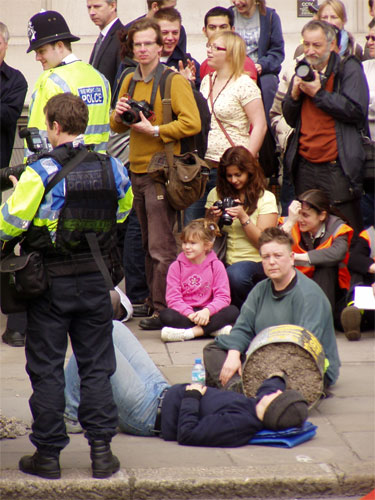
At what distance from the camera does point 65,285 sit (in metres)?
4.38

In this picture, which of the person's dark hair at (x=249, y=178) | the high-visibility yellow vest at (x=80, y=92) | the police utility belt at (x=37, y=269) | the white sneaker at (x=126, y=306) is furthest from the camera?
the white sneaker at (x=126, y=306)

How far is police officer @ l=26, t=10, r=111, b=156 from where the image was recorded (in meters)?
6.33

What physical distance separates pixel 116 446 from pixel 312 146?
338cm

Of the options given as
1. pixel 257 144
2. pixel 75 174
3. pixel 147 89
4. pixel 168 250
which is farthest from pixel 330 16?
pixel 75 174

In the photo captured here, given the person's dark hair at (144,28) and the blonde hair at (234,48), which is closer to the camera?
the person's dark hair at (144,28)

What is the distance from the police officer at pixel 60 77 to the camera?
249 inches

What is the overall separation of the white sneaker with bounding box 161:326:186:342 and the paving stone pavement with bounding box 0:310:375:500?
5.79 feet

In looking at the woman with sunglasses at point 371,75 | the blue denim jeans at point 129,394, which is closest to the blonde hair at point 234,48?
the woman with sunglasses at point 371,75

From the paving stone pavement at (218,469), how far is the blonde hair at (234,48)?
3.35 meters

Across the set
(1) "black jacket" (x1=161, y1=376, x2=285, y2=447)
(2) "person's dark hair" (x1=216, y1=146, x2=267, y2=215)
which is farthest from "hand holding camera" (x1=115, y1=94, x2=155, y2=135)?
(1) "black jacket" (x1=161, y1=376, x2=285, y2=447)

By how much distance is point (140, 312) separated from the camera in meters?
7.79

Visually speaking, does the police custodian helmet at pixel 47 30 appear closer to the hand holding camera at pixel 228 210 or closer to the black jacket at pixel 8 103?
the black jacket at pixel 8 103

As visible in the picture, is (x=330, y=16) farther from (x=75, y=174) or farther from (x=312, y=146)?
(x=75, y=174)

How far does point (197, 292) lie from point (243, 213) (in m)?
0.71
